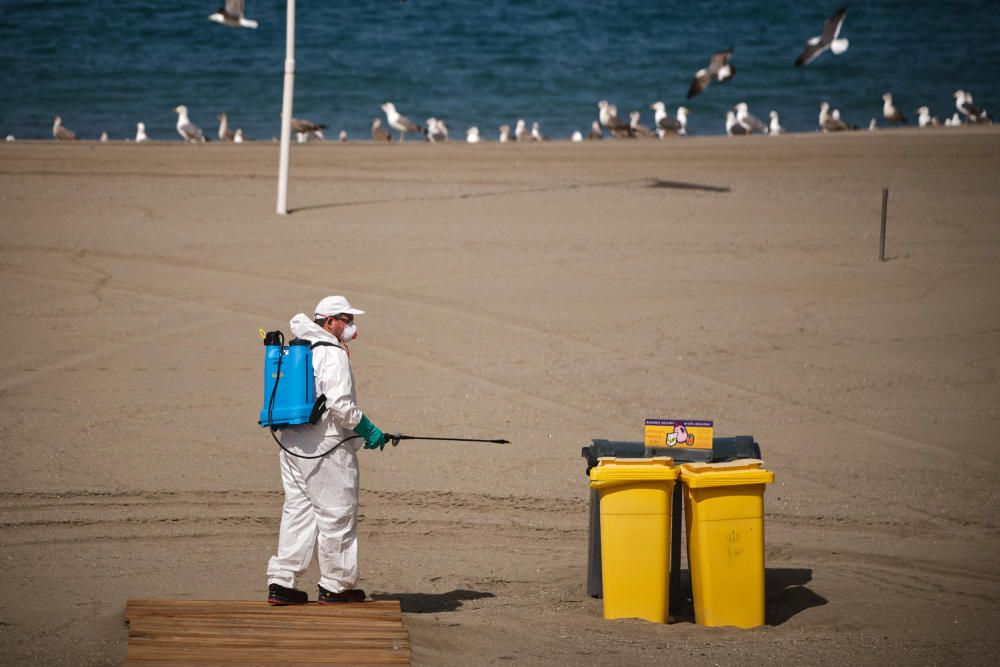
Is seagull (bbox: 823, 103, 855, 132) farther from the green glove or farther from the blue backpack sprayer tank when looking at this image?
the blue backpack sprayer tank

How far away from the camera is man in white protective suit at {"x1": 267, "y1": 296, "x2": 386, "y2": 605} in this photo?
7223 mm

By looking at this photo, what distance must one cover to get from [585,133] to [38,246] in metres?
24.8

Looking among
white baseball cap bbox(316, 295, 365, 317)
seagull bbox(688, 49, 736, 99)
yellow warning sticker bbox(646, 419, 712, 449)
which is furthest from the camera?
seagull bbox(688, 49, 736, 99)

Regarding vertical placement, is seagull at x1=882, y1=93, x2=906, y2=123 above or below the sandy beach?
above

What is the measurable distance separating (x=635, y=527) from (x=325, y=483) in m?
1.76

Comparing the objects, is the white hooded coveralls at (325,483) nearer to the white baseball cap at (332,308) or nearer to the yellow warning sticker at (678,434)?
the white baseball cap at (332,308)

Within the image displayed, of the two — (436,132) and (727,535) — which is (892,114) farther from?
(727,535)

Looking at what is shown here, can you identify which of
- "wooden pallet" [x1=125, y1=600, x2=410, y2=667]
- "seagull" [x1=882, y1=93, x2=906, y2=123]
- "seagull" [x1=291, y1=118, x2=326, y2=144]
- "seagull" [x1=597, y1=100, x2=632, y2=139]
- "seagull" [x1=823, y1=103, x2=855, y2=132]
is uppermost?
"seagull" [x1=882, y1=93, x2=906, y2=123]

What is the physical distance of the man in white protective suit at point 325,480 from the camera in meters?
7.22

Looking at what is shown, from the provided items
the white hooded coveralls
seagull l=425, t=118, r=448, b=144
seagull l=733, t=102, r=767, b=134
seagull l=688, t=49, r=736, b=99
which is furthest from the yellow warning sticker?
seagull l=425, t=118, r=448, b=144

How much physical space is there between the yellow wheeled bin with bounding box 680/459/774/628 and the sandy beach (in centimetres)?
26

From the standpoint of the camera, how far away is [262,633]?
6949 millimetres

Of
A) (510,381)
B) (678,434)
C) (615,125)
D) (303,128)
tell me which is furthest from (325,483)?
(615,125)

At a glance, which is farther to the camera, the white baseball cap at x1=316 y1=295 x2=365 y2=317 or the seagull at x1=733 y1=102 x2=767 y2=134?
the seagull at x1=733 y1=102 x2=767 y2=134
